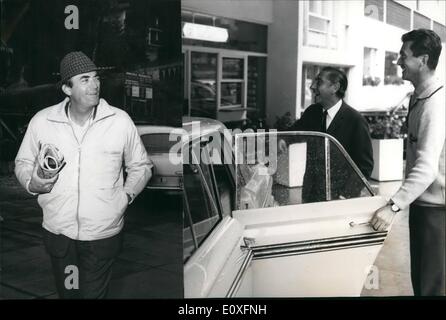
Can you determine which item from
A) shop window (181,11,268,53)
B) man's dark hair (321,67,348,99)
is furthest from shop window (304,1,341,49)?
shop window (181,11,268,53)

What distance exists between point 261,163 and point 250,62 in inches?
23.3

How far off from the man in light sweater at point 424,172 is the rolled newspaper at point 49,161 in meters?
1.77

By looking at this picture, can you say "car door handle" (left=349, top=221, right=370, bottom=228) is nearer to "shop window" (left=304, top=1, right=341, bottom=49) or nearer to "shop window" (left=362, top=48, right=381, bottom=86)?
"shop window" (left=362, top=48, right=381, bottom=86)

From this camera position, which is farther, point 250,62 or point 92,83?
point 250,62

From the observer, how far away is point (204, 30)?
2779 millimetres

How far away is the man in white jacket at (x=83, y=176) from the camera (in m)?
2.62

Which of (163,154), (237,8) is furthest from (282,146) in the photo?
(237,8)

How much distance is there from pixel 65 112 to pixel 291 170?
4.15 feet

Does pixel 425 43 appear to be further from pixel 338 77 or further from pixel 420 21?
pixel 338 77

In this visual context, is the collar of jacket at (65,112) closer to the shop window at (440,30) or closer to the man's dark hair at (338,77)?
the man's dark hair at (338,77)

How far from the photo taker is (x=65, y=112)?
103 inches

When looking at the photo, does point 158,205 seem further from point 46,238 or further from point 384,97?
point 384,97

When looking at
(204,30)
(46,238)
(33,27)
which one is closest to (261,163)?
(204,30)

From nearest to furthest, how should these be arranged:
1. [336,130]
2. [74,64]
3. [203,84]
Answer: [74,64]
[203,84]
[336,130]
